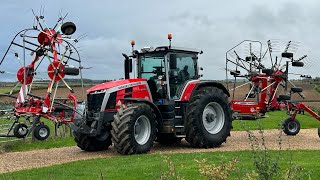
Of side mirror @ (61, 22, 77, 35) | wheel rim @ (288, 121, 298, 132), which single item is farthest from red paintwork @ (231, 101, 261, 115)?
side mirror @ (61, 22, 77, 35)

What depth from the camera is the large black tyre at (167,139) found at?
15.8m

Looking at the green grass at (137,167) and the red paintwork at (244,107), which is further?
the red paintwork at (244,107)

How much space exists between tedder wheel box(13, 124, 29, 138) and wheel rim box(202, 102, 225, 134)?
18.9 ft

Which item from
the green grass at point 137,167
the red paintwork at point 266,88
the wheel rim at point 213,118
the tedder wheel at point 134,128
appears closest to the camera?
the green grass at point 137,167

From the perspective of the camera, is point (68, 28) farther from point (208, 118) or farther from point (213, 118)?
point (213, 118)

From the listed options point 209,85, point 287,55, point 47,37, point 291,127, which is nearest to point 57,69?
point 47,37

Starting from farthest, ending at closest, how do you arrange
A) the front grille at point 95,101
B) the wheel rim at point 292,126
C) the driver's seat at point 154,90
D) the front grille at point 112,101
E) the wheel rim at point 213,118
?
1. the wheel rim at point 292,126
2. the wheel rim at point 213,118
3. the driver's seat at point 154,90
4. the front grille at point 95,101
5. the front grille at point 112,101

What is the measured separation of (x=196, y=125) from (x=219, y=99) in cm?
139

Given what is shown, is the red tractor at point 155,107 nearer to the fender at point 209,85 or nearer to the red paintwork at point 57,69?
the fender at point 209,85

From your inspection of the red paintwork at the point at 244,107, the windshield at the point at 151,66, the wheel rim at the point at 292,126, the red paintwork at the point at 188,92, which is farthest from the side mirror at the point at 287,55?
the windshield at the point at 151,66

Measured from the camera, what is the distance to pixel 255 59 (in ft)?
62.2

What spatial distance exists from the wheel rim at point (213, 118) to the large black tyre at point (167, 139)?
121 centimetres

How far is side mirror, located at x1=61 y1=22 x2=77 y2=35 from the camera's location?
49.4ft

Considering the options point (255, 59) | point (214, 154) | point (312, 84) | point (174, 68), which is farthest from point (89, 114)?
point (312, 84)
